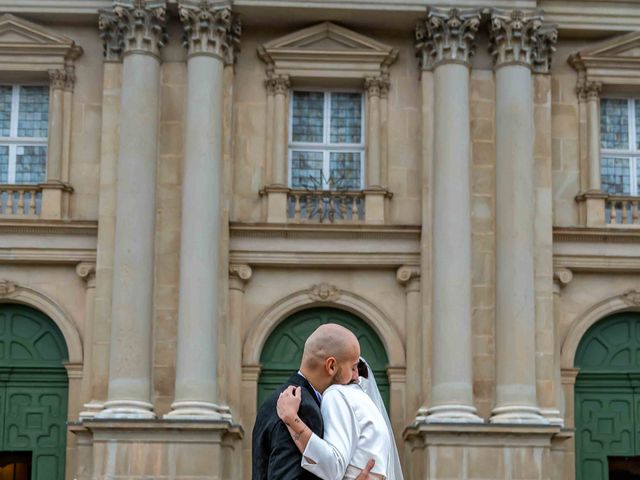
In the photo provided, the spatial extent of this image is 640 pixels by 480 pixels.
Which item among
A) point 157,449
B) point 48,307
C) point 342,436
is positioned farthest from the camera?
point 48,307

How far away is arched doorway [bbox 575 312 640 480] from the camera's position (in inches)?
977

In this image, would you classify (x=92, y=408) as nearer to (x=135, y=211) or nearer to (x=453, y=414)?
(x=135, y=211)

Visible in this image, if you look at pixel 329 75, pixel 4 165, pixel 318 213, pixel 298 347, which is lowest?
pixel 298 347

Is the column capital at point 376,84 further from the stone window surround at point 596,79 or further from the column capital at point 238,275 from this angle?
the column capital at point 238,275

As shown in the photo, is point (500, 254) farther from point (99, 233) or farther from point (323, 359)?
point (323, 359)

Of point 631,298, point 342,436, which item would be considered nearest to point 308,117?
point 631,298

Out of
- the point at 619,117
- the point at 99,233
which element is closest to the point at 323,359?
the point at 99,233

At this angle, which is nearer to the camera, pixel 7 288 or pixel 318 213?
pixel 7 288

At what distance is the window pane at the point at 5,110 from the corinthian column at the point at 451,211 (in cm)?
673

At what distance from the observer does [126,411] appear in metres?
23.0

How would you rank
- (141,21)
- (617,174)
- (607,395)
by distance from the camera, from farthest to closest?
(617,174), (607,395), (141,21)

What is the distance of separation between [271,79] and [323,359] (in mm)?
17643

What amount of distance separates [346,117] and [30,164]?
204 inches

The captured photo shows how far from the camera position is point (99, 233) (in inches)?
952
